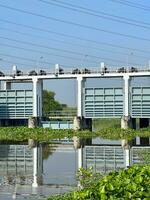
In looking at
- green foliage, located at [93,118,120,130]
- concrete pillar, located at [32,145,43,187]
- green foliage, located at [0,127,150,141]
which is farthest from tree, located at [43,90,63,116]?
concrete pillar, located at [32,145,43,187]

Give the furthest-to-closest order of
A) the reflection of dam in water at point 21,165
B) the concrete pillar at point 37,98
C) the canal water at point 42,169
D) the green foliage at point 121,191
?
the concrete pillar at point 37,98
the reflection of dam in water at point 21,165
the canal water at point 42,169
the green foliage at point 121,191

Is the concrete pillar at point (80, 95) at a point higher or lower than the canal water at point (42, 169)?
higher

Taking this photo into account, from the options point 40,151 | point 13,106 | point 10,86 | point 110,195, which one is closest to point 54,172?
point 40,151

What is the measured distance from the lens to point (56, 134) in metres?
53.3

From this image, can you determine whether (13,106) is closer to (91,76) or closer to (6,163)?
(91,76)

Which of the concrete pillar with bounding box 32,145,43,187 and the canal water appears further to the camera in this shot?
the concrete pillar with bounding box 32,145,43,187

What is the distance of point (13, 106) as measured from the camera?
63250 millimetres

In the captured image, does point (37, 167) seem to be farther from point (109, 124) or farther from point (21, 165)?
point (109, 124)

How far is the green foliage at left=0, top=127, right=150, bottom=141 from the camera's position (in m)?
51.2

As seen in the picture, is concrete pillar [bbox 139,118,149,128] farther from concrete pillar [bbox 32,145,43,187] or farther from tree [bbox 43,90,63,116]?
tree [bbox 43,90,63,116]

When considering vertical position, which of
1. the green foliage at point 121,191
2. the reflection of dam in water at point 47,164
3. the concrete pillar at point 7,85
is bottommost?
the reflection of dam in water at point 47,164

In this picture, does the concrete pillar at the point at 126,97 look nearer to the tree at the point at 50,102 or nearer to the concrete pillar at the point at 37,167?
the concrete pillar at the point at 37,167

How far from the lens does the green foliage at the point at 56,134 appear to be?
168ft

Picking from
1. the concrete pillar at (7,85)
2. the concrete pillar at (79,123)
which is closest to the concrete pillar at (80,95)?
the concrete pillar at (79,123)
